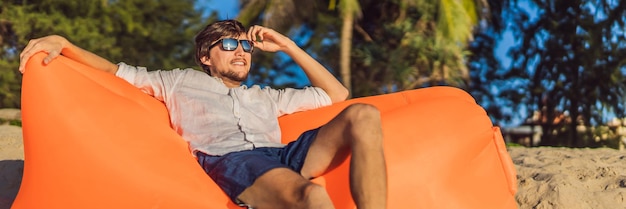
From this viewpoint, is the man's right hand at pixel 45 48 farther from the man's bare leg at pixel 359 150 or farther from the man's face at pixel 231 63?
the man's bare leg at pixel 359 150

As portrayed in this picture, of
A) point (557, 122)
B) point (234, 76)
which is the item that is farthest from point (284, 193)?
point (557, 122)

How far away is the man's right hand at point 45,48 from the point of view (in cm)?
271

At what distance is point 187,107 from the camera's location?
293 cm

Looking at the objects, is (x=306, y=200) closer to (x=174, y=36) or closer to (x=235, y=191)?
(x=235, y=191)

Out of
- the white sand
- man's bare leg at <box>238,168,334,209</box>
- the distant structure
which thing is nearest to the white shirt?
man's bare leg at <box>238,168,334,209</box>

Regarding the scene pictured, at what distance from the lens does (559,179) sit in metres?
4.12

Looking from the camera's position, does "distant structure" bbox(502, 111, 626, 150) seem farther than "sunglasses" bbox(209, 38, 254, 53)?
Yes

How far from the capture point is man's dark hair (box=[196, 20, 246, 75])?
3.11m

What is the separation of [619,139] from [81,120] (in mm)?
12957

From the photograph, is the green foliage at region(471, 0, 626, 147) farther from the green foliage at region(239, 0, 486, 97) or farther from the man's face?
the man's face

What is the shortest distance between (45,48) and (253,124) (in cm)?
76

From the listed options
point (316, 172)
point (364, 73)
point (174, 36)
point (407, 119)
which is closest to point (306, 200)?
point (316, 172)

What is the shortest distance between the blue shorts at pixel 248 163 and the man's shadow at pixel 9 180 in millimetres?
1278

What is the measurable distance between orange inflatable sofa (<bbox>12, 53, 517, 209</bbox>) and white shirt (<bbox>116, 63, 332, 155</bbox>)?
60 mm
